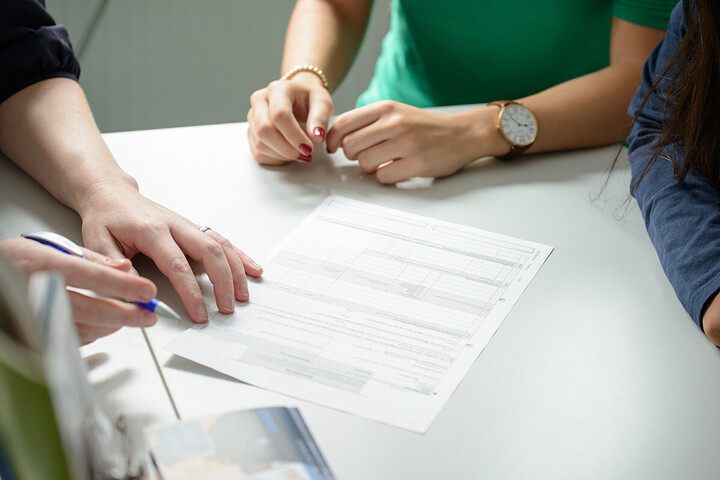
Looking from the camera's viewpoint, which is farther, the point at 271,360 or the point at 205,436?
the point at 271,360

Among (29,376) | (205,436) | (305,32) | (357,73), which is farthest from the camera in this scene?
(357,73)

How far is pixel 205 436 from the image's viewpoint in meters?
0.52

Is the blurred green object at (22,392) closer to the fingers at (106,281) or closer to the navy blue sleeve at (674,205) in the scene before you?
the fingers at (106,281)

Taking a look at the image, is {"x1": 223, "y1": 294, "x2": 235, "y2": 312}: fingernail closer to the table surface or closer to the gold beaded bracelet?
the table surface

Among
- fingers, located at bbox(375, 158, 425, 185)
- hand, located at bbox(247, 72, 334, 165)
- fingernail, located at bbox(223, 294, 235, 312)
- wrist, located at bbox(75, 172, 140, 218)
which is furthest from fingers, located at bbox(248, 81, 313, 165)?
fingernail, located at bbox(223, 294, 235, 312)

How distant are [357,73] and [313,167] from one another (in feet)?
5.49

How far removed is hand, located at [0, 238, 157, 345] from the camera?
1.86 feet

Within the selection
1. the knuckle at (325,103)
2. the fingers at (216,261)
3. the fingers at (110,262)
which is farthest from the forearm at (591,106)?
the fingers at (110,262)

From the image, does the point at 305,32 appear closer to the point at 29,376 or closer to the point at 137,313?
the point at 137,313

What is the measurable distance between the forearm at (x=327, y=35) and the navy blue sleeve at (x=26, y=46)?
1.21ft

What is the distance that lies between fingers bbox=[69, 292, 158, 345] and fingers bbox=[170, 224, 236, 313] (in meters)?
0.11

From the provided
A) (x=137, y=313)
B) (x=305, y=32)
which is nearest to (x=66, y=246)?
(x=137, y=313)

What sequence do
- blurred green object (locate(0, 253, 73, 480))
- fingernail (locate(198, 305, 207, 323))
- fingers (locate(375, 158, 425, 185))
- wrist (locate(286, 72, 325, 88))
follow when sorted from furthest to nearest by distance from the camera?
wrist (locate(286, 72, 325, 88))
fingers (locate(375, 158, 425, 185))
fingernail (locate(198, 305, 207, 323))
blurred green object (locate(0, 253, 73, 480))

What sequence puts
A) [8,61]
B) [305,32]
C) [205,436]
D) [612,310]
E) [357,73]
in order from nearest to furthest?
[205,436], [612,310], [8,61], [305,32], [357,73]
